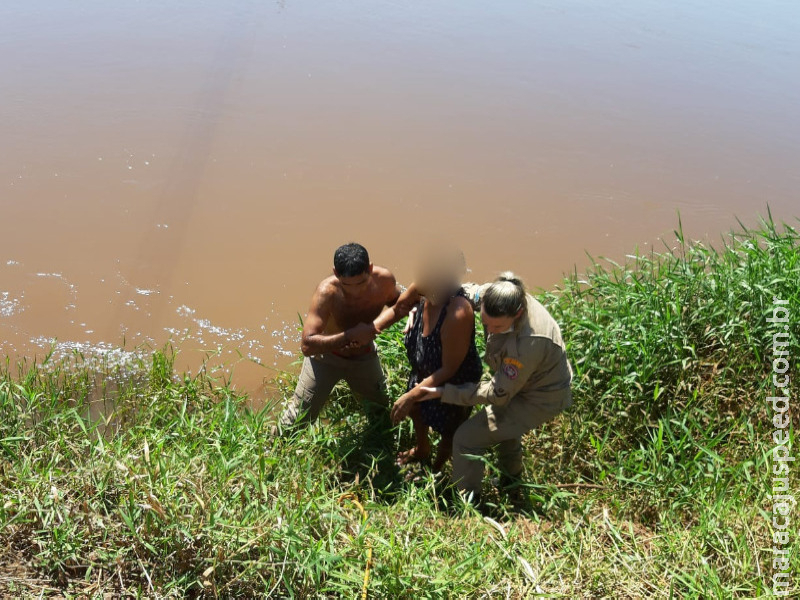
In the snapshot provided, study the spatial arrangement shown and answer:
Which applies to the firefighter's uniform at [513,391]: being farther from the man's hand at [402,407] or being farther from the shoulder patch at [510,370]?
the man's hand at [402,407]

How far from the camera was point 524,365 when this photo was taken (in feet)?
9.86

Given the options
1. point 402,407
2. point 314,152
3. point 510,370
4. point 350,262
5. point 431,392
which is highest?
point 350,262

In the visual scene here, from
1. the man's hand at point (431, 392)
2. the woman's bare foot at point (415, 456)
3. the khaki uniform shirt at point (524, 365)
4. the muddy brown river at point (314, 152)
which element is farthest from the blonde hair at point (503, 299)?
the muddy brown river at point (314, 152)

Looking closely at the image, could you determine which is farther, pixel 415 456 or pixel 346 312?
pixel 415 456

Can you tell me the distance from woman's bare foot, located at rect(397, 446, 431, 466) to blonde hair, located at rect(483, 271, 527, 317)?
43.4 inches

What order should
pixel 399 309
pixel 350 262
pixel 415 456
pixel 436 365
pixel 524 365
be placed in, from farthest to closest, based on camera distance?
pixel 415 456 → pixel 399 309 → pixel 436 365 → pixel 350 262 → pixel 524 365

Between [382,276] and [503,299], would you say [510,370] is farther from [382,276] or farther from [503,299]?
[382,276]

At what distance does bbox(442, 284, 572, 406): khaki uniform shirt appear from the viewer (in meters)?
2.98

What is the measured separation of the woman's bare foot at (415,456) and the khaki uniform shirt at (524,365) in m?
0.56

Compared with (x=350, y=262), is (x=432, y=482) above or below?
below

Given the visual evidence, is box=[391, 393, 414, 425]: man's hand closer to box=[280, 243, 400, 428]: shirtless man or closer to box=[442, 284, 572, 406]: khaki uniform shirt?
box=[442, 284, 572, 406]: khaki uniform shirt

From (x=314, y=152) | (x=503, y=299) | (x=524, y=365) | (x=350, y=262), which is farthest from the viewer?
(x=314, y=152)

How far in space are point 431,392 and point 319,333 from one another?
634mm

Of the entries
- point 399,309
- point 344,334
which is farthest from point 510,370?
point 344,334
